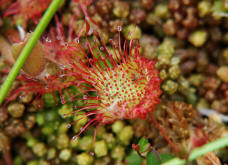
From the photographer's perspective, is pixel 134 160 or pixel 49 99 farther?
pixel 49 99

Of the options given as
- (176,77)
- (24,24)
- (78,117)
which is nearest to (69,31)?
(24,24)

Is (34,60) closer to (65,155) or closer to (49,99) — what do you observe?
(49,99)

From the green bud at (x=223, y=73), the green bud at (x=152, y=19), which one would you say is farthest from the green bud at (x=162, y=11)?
the green bud at (x=223, y=73)

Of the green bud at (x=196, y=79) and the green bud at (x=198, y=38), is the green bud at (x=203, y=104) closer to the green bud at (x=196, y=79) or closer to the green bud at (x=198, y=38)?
the green bud at (x=196, y=79)

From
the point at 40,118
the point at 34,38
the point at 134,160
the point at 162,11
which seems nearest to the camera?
the point at 34,38

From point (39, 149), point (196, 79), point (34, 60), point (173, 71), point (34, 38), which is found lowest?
point (39, 149)

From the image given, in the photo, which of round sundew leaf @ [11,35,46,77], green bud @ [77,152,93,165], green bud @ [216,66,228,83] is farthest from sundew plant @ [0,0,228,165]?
green bud @ [216,66,228,83]

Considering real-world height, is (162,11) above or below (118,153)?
above

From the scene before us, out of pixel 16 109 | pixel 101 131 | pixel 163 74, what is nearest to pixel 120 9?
pixel 163 74

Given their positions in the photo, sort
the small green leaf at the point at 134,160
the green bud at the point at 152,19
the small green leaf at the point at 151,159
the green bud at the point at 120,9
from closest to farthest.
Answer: the small green leaf at the point at 151,159 → the small green leaf at the point at 134,160 → the green bud at the point at 120,9 → the green bud at the point at 152,19
